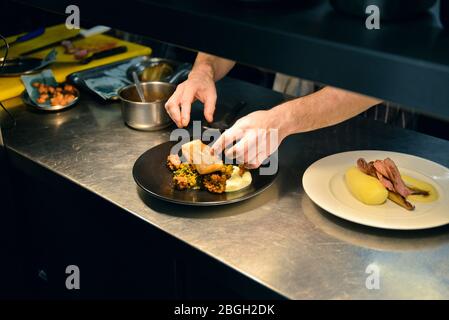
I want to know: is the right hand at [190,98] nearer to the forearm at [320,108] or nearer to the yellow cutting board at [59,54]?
the forearm at [320,108]

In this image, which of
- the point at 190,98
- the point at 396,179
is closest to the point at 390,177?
the point at 396,179

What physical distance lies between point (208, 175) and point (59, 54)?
57.4 inches

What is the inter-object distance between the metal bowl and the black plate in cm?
26

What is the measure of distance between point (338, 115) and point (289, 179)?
251mm

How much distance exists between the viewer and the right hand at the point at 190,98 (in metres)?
1.96

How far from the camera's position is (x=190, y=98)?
78.6 inches

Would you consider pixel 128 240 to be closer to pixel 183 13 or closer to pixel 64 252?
pixel 64 252

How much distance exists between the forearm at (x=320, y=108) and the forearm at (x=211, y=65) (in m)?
0.54

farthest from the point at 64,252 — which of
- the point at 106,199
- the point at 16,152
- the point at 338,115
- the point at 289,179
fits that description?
the point at 338,115

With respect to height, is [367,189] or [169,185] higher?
[367,189]

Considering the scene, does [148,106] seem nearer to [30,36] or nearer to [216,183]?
[216,183]

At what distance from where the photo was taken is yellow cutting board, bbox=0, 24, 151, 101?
8.08 feet

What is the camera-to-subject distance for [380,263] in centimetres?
141

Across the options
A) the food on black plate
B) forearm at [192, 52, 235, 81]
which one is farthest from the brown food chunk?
forearm at [192, 52, 235, 81]
